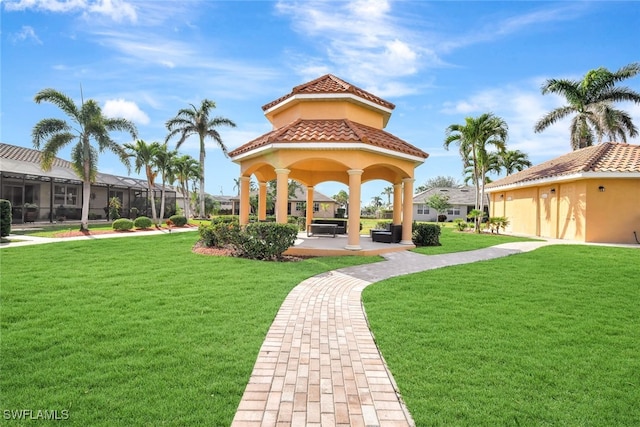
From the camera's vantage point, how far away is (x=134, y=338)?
4430 millimetres

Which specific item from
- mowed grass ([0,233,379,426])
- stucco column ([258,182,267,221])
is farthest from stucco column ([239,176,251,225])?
mowed grass ([0,233,379,426])

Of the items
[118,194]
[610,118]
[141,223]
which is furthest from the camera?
[118,194]

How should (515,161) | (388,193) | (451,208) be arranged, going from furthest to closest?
(388,193) → (451,208) → (515,161)

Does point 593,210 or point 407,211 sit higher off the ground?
point 593,210

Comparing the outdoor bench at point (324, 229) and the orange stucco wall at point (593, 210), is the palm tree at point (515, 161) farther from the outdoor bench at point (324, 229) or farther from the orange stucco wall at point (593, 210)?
the outdoor bench at point (324, 229)

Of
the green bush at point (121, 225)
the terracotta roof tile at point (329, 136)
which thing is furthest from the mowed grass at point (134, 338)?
the green bush at point (121, 225)

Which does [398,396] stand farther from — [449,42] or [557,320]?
[449,42]

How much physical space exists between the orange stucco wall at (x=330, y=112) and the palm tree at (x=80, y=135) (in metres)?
13.2

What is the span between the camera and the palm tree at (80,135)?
18859 mm

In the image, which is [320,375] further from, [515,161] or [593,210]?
[515,161]

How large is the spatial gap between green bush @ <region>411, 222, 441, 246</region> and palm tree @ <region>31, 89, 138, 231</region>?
62.3 feet

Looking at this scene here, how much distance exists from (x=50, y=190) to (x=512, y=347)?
33.4 m

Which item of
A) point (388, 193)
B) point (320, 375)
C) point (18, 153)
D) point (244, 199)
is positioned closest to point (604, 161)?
point (244, 199)

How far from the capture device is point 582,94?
23047mm
